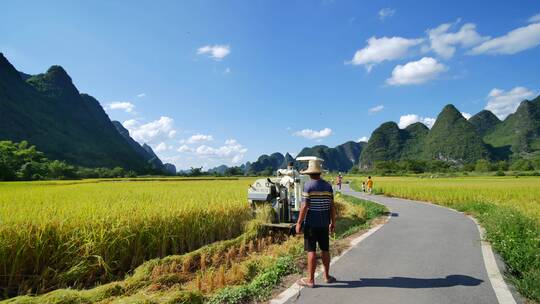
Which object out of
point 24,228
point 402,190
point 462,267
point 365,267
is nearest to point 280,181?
point 365,267

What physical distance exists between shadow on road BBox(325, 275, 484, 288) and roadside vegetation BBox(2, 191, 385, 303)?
39.6 inches

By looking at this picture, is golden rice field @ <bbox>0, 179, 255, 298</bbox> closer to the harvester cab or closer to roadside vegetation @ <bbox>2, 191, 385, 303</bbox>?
roadside vegetation @ <bbox>2, 191, 385, 303</bbox>

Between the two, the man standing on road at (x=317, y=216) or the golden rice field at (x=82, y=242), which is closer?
the man standing on road at (x=317, y=216)

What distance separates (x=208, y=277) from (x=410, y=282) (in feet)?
9.69

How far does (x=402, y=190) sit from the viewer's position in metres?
27.2

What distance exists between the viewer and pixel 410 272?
5879mm

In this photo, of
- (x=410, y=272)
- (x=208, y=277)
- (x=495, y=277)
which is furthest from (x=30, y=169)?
(x=495, y=277)

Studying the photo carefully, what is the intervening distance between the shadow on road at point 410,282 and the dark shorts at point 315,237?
1.83 feet

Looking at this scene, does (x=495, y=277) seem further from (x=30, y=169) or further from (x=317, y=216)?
(x=30, y=169)

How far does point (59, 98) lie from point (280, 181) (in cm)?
14602

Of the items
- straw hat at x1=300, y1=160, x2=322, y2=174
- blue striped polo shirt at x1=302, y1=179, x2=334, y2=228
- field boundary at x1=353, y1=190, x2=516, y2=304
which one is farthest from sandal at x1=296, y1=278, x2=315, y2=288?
field boundary at x1=353, y1=190, x2=516, y2=304

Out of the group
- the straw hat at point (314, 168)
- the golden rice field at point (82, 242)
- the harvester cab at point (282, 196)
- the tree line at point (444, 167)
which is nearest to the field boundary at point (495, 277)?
the straw hat at point (314, 168)

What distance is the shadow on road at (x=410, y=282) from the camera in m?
5.18

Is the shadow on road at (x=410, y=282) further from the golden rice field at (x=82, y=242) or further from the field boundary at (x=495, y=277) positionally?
the golden rice field at (x=82, y=242)
